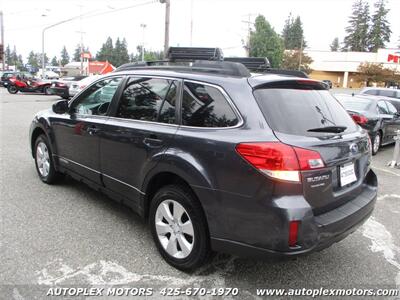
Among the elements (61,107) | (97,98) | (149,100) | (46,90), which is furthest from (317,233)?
(46,90)

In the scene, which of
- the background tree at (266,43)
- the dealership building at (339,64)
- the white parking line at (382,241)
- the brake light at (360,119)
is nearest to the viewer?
the white parking line at (382,241)

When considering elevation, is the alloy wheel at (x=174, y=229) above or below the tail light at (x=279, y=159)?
below

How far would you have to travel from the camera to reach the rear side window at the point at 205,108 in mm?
3085

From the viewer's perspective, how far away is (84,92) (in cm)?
486

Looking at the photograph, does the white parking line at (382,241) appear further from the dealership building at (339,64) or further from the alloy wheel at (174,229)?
the dealership building at (339,64)

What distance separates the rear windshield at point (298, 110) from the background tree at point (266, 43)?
210 feet

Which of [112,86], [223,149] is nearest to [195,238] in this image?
[223,149]

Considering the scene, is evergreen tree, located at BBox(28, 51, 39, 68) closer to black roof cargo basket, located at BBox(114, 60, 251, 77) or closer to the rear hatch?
black roof cargo basket, located at BBox(114, 60, 251, 77)

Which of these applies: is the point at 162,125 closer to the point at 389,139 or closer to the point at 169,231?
the point at 169,231

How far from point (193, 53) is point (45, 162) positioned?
8.76ft

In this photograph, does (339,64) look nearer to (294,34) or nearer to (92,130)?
(294,34)

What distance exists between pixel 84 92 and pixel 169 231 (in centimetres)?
229

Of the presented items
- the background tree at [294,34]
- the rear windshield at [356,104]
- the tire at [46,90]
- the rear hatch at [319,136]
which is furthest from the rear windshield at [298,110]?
the background tree at [294,34]

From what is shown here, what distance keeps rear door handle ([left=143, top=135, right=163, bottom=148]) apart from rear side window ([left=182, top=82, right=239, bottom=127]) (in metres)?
0.29
